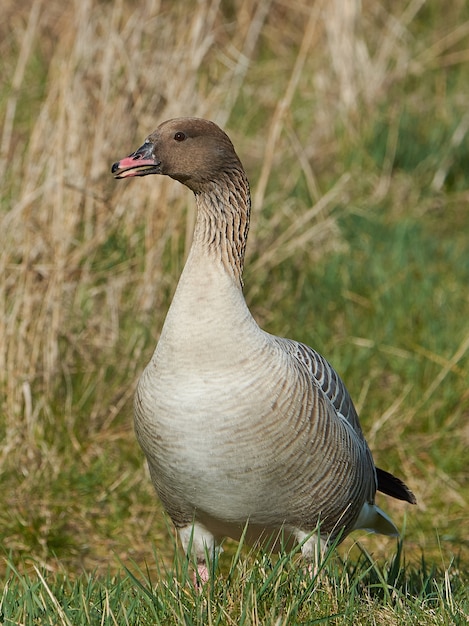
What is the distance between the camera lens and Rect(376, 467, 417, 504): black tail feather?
4379mm

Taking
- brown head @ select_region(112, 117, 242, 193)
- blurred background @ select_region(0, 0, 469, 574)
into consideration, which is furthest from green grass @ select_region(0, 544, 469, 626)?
brown head @ select_region(112, 117, 242, 193)

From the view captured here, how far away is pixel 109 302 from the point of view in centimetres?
543

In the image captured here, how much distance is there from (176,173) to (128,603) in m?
1.46

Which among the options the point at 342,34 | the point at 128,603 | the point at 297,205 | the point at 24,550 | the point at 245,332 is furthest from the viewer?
the point at 342,34

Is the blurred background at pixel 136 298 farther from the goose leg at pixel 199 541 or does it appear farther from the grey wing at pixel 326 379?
the grey wing at pixel 326 379

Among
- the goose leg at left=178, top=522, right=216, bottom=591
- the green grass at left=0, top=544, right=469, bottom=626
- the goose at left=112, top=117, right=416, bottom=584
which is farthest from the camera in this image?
the goose leg at left=178, top=522, right=216, bottom=591

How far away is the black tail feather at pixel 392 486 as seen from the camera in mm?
4379

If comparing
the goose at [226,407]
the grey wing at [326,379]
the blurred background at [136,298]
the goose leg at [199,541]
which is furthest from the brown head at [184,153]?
the blurred background at [136,298]

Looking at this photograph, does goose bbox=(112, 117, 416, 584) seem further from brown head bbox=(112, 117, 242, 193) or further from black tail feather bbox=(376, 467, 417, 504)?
black tail feather bbox=(376, 467, 417, 504)

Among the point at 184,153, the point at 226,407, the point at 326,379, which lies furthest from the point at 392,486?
the point at 184,153

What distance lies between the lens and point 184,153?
375 centimetres

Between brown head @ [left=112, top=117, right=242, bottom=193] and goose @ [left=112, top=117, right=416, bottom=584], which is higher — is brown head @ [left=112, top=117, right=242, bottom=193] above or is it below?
above

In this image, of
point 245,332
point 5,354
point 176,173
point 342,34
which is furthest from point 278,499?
point 342,34

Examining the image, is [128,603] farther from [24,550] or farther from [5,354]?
[5,354]
